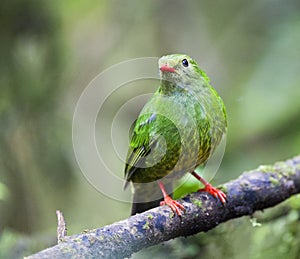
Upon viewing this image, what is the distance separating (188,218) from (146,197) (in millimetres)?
825

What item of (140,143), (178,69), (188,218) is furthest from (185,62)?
(188,218)

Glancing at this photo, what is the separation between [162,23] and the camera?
6.79 meters

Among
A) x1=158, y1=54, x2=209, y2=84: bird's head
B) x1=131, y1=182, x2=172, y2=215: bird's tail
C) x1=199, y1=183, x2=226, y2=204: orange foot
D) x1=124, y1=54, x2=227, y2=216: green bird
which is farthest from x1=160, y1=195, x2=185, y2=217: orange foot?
x1=158, y1=54, x2=209, y2=84: bird's head

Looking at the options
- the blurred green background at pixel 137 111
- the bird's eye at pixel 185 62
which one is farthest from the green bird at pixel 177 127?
the blurred green background at pixel 137 111

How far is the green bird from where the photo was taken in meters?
3.27

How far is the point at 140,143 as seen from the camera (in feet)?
11.4

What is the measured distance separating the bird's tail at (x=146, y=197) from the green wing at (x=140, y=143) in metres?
0.20

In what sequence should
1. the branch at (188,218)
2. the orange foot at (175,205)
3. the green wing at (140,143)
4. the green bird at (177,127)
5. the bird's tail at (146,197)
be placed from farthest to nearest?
1. the bird's tail at (146,197)
2. the green wing at (140,143)
3. the green bird at (177,127)
4. the orange foot at (175,205)
5. the branch at (188,218)

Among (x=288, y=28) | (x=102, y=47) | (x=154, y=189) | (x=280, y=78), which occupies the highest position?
(x=102, y=47)

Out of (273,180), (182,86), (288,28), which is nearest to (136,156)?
(182,86)

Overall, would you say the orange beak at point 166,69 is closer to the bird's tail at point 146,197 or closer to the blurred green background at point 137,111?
the bird's tail at point 146,197

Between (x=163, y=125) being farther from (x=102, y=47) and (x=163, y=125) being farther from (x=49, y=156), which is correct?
(x=102, y=47)

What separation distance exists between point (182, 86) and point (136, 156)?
0.52 m

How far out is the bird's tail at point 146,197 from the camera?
3.77m
